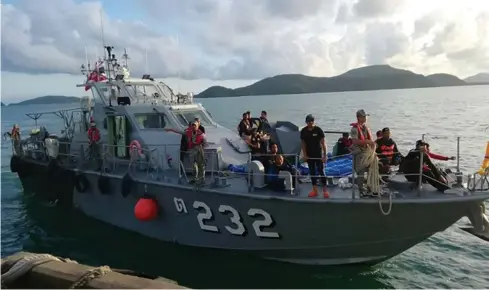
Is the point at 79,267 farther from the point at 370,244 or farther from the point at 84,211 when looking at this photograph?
the point at 84,211

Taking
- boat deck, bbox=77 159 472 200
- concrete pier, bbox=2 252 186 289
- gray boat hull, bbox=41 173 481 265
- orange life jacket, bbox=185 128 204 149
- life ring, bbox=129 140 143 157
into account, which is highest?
orange life jacket, bbox=185 128 204 149

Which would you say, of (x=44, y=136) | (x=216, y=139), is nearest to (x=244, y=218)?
(x=216, y=139)

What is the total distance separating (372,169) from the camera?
23.1 ft

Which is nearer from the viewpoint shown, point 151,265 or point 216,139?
point 151,265

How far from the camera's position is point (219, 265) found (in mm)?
8680

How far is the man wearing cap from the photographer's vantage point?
22.8ft

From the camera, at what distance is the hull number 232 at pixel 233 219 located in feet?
25.7

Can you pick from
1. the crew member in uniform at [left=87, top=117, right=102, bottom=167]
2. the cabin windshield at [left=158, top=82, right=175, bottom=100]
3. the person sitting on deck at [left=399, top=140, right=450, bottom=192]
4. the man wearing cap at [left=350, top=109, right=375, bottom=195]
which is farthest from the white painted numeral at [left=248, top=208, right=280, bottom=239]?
the cabin windshield at [left=158, top=82, right=175, bottom=100]

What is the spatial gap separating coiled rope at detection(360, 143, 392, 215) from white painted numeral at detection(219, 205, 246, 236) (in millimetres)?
2434

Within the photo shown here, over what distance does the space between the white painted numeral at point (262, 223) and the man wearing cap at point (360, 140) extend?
1.70 metres

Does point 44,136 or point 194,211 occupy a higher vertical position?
point 44,136

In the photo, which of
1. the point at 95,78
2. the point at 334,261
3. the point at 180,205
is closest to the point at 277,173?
the point at 334,261

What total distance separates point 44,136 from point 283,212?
9.50m

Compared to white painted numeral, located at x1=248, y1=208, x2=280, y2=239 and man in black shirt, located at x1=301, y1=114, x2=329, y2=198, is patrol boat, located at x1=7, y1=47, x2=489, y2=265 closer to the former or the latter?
white painted numeral, located at x1=248, y1=208, x2=280, y2=239
